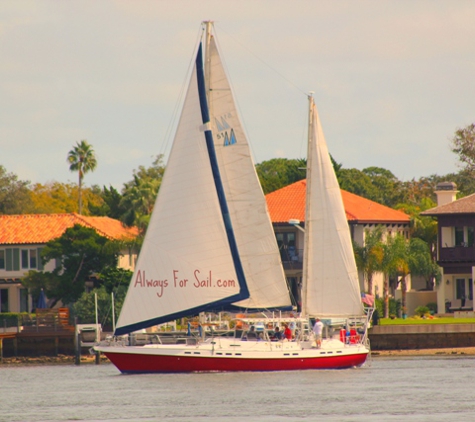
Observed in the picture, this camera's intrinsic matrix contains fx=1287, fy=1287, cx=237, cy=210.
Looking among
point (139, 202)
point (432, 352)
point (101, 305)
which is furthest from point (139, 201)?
point (432, 352)

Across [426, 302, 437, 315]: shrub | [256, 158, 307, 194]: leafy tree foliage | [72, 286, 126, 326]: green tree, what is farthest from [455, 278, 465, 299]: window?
[256, 158, 307, 194]: leafy tree foliage

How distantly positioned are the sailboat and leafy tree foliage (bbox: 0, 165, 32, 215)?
224ft

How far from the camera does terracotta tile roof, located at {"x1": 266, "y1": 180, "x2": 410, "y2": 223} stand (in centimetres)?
8212

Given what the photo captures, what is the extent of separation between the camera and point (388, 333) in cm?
6419

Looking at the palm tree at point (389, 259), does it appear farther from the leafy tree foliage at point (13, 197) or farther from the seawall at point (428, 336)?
the leafy tree foliage at point (13, 197)

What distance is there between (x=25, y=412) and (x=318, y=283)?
50.8ft

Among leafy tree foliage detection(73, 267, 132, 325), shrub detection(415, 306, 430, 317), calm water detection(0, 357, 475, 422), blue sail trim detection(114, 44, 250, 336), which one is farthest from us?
shrub detection(415, 306, 430, 317)

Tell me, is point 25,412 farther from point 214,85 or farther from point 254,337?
point 214,85

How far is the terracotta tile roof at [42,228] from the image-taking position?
83875 mm

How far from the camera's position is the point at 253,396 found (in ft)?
144

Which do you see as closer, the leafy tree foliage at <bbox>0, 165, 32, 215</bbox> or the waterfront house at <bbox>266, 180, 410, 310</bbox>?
the waterfront house at <bbox>266, 180, 410, 310</bbox>

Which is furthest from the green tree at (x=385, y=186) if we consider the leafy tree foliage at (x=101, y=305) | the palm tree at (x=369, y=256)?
the leafy tree foliage at (x=101, y=305)

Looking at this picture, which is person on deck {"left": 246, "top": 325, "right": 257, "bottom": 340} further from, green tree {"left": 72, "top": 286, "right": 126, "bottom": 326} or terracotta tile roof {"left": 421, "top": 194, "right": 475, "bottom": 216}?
terracotta tile roof {"left": 421, "top": 194, "right": 475, "bottom": 216}

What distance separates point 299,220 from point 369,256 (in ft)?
23.7
